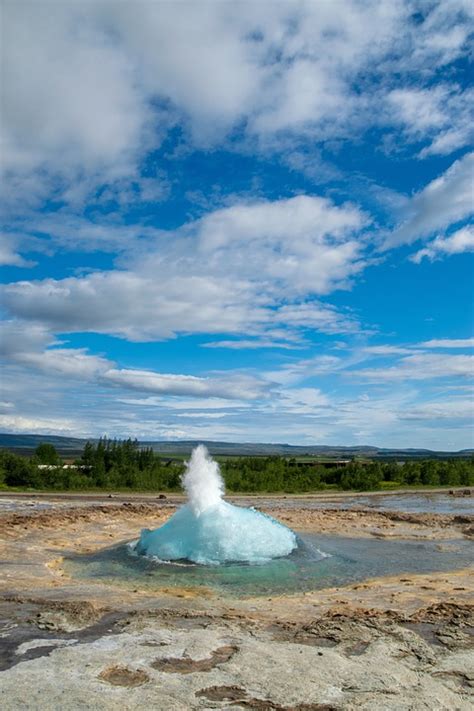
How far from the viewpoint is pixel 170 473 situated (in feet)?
187

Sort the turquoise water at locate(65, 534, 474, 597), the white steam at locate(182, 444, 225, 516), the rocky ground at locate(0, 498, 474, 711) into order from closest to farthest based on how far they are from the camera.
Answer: the rocky ground at locate(0, 498, 474, 711) < the turquoise water at locate(65, 534, 474, 597) < the white steam at locate(182, 444, 225, 516)

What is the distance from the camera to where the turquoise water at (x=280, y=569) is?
1330 cm

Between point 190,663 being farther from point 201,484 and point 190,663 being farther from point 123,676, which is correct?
point 201,484

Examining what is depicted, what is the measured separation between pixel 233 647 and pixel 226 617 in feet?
5.51

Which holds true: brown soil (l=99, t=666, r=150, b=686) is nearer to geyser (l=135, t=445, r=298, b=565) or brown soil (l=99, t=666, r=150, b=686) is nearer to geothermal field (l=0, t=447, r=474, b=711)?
geothermal field (l=0, t=447, r=474, b=711)

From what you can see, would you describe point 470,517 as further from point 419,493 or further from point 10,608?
point 419,493

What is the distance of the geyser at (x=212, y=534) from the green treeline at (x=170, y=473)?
117ft

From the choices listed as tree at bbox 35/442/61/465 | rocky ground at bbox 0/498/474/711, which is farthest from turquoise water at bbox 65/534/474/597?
tree at bbox 35/442/61/465

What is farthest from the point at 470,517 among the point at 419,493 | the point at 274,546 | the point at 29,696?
the point at 419,493

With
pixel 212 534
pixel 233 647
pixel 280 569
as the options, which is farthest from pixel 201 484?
pixel 233 647

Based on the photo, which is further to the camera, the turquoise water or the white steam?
the white steam

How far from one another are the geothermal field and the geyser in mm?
47

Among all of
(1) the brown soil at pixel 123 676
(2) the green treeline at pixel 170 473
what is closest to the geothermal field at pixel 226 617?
(1) the brown soil at pixel 123 676

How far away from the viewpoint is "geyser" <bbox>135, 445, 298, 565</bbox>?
52.2ft
